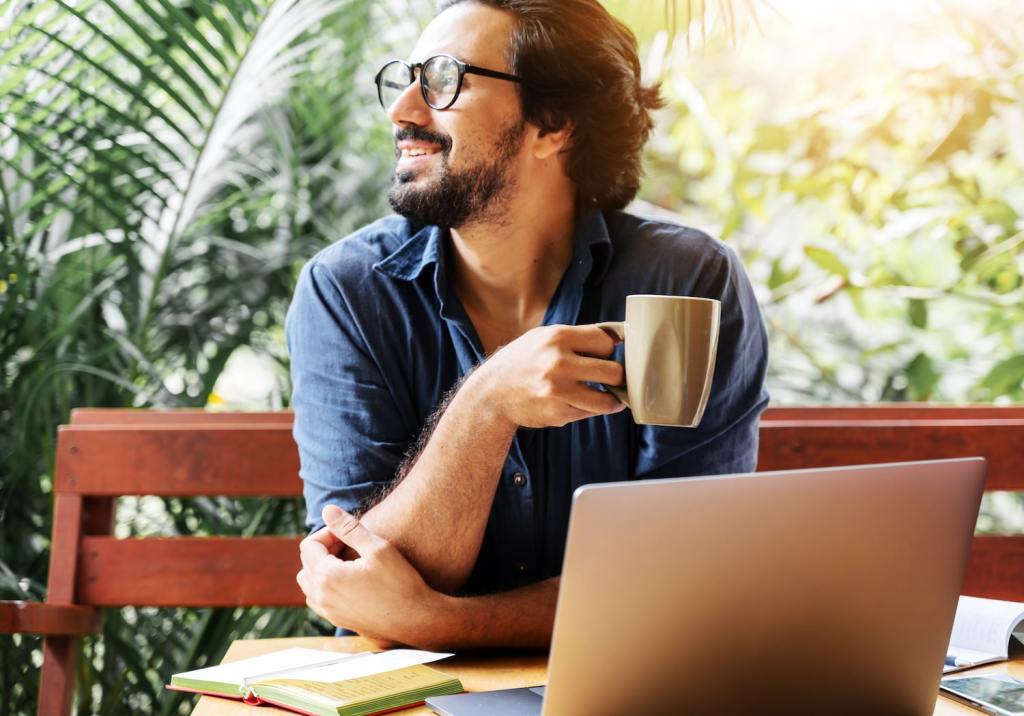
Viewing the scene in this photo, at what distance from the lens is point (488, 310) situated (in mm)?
1520

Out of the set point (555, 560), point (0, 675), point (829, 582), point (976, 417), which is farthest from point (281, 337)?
point (829, 582)

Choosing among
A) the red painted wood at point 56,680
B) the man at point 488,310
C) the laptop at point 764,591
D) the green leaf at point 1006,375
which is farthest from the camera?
the green leaf at point 1006,375

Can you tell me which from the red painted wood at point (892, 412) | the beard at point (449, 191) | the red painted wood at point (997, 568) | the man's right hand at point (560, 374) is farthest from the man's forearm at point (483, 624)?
the red painted wood at point (997, 568)

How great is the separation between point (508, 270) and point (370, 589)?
0.58 meters

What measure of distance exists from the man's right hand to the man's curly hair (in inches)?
22.0

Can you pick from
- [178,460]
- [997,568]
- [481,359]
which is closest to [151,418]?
[178,460]

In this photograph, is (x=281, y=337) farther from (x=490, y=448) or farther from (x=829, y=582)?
(x=829, y=582)

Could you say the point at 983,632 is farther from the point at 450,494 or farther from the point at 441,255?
the point at 441,255

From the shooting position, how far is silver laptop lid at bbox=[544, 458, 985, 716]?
652 mm

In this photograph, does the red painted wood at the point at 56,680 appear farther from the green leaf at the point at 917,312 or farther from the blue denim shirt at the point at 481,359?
the green leaf at the point at 917,312

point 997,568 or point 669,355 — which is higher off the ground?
point 669,355

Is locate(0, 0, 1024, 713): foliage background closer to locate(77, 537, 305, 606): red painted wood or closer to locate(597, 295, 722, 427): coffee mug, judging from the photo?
locate(77, 537, 305, 606): red painted wood

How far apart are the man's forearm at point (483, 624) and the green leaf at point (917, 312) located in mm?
1348

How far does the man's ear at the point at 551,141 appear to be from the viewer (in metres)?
1.57
